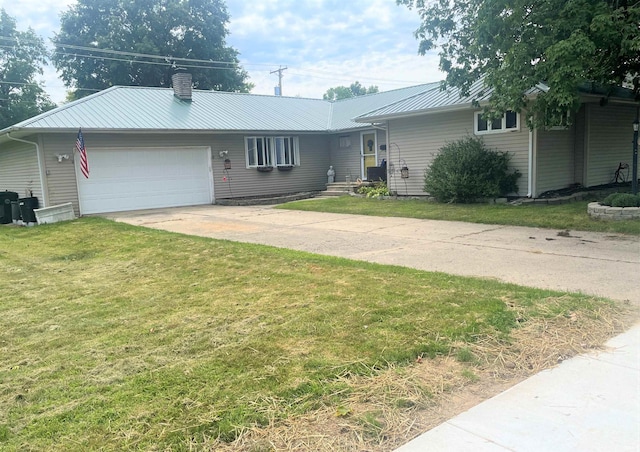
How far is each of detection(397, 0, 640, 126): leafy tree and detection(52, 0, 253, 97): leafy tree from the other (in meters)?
27.5

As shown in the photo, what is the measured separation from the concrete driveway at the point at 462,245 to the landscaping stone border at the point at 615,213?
114cm

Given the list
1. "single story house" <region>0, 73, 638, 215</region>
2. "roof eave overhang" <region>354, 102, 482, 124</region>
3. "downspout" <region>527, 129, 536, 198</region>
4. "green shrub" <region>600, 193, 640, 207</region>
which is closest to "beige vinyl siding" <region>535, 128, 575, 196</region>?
"single story house" <region>0, 73, 638, 215</region>

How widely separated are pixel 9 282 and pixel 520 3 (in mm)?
9794

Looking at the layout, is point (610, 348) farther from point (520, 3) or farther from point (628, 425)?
point (520, 3)

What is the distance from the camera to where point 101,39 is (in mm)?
32250

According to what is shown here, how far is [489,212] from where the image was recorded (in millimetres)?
10969

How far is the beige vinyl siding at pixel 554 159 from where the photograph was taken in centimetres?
1255

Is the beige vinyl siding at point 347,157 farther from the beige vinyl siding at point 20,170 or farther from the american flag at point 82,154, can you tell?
the beige vinyl siding at point 20,170

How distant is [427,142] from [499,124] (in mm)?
2408

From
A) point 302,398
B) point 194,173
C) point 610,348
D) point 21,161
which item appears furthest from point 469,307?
point 21,161

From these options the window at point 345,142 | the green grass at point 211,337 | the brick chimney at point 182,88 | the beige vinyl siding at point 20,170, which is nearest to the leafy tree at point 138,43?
the brick chimney at point 182,88

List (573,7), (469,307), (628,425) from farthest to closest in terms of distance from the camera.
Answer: (573,7) → (469,307) → (628,425)

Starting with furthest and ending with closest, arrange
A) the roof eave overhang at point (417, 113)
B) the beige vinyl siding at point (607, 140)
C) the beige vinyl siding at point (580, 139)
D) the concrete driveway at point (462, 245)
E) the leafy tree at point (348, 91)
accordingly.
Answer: the leafy tree at point (348, 91) < the beige vinyl siding at point (607, 140) < the beige vinyl siding at point (580, 139) < the roof eave overhang at point (417, 113) < the concrete driveway at point (462, 245)

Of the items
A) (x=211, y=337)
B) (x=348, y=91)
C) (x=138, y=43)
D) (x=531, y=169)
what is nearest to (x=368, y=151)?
(x=531, y=169)
